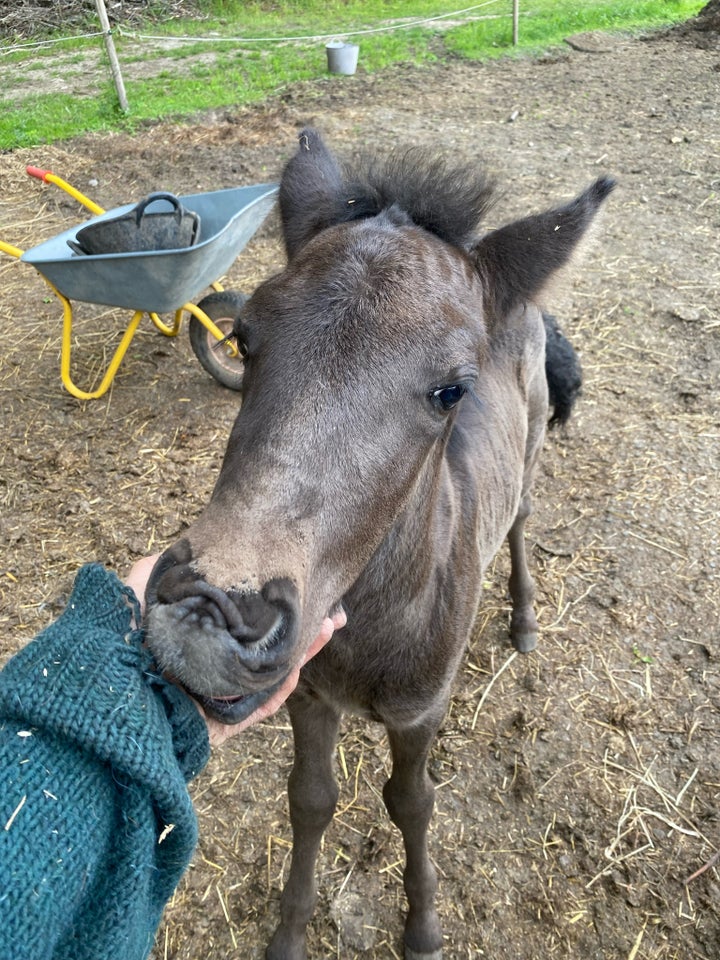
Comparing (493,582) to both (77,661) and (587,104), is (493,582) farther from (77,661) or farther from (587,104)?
(587,104)

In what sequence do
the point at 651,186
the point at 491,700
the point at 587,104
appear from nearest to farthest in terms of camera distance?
the point at 491,700, the point at 651,186, the point at 587,104

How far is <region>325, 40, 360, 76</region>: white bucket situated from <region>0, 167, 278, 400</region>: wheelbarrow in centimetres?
666

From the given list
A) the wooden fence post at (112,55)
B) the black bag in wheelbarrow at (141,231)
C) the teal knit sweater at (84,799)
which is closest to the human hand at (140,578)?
the teal knit sweater at (84,799)

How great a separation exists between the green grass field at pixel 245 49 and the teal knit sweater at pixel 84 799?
29.9 feet

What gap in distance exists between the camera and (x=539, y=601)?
383 cm

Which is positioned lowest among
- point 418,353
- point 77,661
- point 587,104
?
point 587,104

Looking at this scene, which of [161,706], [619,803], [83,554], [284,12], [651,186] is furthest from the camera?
[284,12]

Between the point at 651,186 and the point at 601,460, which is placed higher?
the point at 651,186

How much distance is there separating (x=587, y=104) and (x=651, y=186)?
8.91ft

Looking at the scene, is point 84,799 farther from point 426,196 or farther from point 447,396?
point 426,196

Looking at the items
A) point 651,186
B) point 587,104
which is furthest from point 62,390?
point 587,104

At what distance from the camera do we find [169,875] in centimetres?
138

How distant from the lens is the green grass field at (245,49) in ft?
30.7

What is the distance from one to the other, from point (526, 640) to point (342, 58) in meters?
9.58
